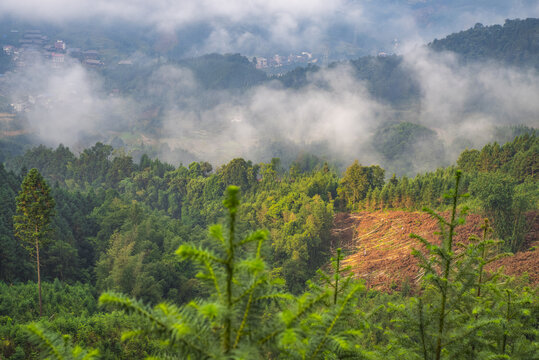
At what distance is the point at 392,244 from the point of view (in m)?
31.6

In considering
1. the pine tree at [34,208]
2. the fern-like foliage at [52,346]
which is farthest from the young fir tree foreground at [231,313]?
the pine tree at [34,208]

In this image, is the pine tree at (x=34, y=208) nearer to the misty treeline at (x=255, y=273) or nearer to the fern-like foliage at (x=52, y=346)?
the misty treeline at (x=255, y=273)

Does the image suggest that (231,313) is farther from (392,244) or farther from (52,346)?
(392,244)

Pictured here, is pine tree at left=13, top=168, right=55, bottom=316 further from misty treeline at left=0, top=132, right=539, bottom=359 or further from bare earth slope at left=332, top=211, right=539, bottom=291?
bare earth slope at left=332, top=211, right=539, bottom=291

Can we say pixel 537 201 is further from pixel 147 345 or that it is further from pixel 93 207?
pixel 93 207

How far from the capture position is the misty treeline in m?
3.79

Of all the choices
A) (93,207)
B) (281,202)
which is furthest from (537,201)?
(93,207)

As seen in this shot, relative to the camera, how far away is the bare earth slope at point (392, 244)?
2170cm

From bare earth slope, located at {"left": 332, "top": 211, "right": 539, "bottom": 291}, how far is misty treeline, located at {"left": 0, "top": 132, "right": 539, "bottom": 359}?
127 centimetres

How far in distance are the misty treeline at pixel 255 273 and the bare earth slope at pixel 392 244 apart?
4.18 ft

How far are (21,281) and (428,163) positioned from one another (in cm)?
11621

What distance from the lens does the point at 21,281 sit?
28047 millimetres

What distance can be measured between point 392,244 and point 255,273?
97.7ft

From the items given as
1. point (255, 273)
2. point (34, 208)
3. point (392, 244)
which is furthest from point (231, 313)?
point (392, 244)
